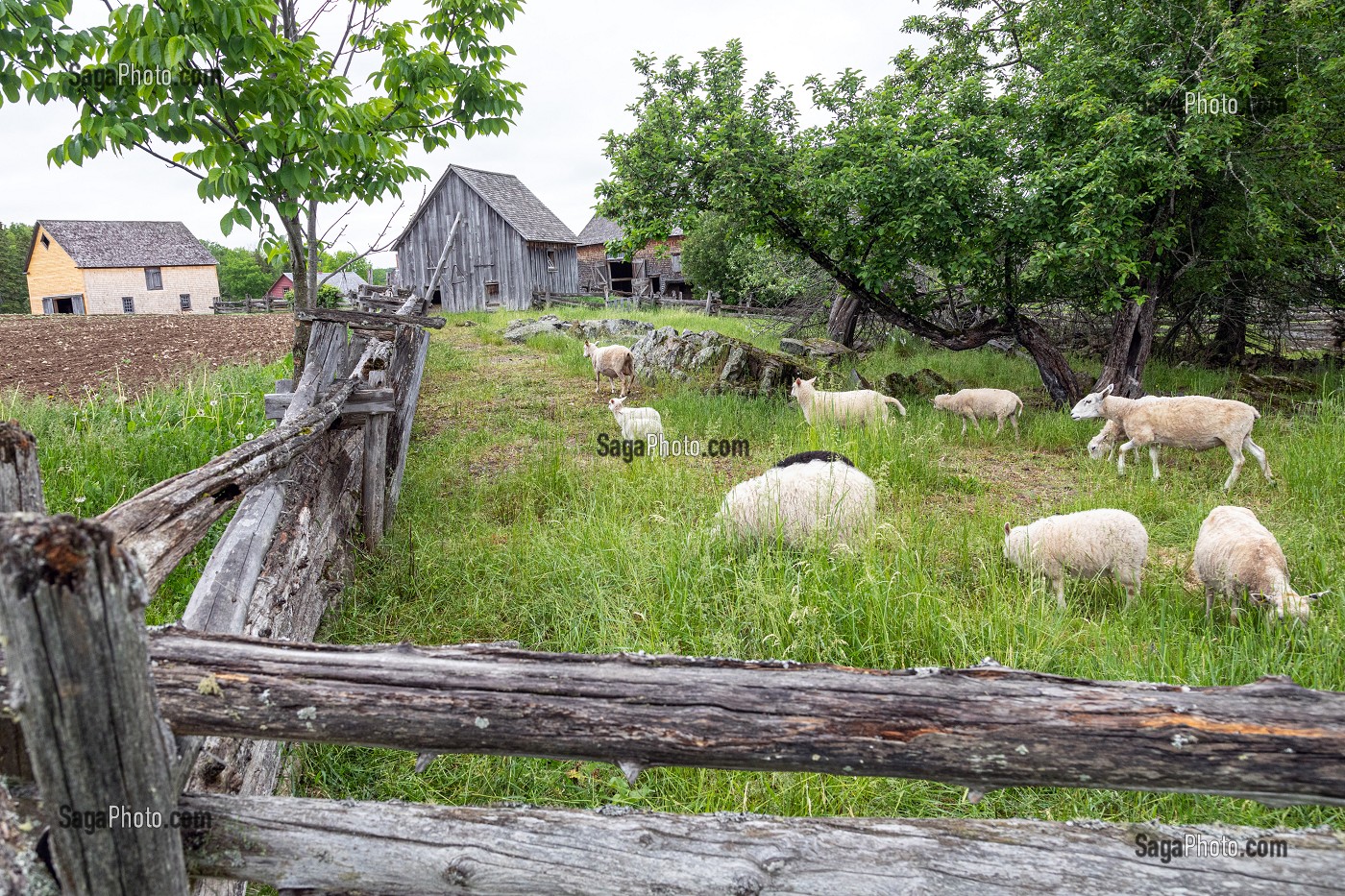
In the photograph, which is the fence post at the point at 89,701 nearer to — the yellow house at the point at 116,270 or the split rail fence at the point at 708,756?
the split rail fence at the point at 708,756

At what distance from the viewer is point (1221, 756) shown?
5.08 feet

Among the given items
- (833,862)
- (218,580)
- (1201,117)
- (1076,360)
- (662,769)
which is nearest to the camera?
(833,862)

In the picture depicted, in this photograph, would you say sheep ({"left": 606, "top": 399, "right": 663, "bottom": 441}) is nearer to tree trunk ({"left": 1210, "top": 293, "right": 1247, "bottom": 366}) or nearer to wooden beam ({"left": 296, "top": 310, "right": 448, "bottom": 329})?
wooden beam ({"left": 296, "top": 310, "right": 448, "bottom": 329})

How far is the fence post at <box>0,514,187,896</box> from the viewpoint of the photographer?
1.13 metres

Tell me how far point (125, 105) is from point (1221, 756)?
20.1ft

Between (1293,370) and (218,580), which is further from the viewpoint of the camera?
(1293,370)

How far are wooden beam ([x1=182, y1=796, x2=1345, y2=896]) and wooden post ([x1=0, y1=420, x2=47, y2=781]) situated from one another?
38 centimetres

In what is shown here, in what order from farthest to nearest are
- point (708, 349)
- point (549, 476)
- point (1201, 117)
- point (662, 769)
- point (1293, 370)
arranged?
point (1293, 370), point (708, 349), point (1201, 117), point (549, 476), point (662, 769)

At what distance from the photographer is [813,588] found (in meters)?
3.90

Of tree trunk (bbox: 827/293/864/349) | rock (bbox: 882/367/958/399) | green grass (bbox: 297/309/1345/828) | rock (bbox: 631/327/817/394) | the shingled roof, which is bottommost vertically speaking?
green grass (bbox: 297/309/1345/828)

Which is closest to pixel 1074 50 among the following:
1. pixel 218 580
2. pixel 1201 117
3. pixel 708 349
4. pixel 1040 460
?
pixel 1201 117

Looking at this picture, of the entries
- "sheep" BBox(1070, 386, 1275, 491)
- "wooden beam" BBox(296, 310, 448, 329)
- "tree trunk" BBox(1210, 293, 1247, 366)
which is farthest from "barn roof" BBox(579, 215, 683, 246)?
"sheep" BBox(1070, 386, 1275, 491)

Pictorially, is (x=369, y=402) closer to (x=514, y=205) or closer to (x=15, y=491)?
(x=15, y=491)

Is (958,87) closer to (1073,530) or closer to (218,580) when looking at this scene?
(1073,530)
